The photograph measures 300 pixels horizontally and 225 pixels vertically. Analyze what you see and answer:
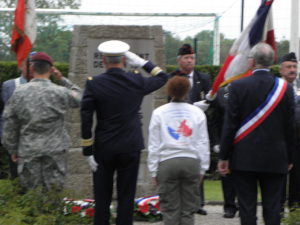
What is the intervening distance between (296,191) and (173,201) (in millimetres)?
1820

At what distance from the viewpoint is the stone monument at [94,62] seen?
855 centimetres

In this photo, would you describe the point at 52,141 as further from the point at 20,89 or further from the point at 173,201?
the point at 173,201

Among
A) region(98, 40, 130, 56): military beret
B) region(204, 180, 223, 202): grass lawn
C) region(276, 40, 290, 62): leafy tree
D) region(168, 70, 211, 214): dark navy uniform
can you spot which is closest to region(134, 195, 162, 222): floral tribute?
region(168, 70, 211, 214): dark navy uniform

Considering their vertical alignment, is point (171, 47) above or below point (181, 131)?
above

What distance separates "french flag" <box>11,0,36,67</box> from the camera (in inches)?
308

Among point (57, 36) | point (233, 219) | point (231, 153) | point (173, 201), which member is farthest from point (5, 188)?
point (57, 36)

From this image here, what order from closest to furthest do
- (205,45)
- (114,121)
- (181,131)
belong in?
1. (114,121)
2. (181,131)
3. (205,45)

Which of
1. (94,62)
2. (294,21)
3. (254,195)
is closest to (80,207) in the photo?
(94,62)

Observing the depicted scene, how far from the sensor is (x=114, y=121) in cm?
633

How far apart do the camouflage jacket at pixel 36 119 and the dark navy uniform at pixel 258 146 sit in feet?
5.04

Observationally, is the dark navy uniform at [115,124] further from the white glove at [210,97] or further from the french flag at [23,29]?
the french flag at [23,29]

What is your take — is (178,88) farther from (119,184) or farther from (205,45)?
(205,45)

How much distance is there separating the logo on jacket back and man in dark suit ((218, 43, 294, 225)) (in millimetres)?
495

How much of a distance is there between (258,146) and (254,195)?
0.44m
